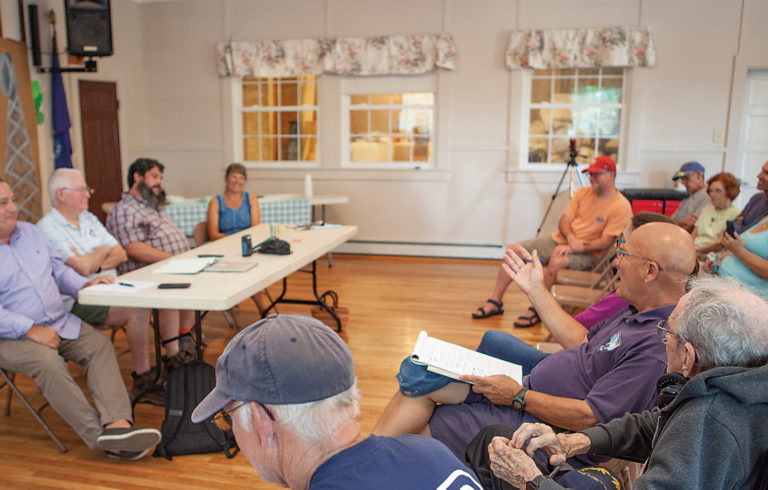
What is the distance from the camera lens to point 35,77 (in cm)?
609

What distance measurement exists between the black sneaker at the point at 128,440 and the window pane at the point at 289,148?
5.15 m

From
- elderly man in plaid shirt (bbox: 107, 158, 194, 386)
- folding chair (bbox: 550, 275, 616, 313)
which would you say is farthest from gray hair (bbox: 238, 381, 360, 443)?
folding chair (bbox: 550, 275, 616, 313)

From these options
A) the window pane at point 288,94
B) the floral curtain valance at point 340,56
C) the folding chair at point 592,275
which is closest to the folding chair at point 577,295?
the folding chair at point 592,275

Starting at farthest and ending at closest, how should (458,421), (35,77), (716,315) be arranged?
(35,77) → (458,421) → (716,315)

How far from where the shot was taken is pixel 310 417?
104 centimetres

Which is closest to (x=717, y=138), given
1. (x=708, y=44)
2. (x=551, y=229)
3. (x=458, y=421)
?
(x=708, y=44)

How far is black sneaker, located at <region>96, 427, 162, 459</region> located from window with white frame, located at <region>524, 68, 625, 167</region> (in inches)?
210

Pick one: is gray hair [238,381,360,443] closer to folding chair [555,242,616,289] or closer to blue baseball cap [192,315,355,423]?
blue baseball cap [192,315,355,423]

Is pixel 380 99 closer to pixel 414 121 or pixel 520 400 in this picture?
pixel 414 121

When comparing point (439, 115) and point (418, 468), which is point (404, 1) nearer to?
point (439, 115)

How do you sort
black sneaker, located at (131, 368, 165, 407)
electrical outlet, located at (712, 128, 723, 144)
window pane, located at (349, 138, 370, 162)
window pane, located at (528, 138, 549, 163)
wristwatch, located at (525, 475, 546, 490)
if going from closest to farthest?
wristwatch, located at (525, 475, 546, 490) → black sneaker, located at (131, 368, 165, 407) → electrical outlet, located at (712, 128, 723, 144) → window pane, located at (528, 138, 549, 163) → window pane, located at (349, 138, 370, 162)

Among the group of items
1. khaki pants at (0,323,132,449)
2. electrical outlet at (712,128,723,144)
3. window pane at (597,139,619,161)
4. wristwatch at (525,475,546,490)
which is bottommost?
khaki pants at (0,323,132,449)

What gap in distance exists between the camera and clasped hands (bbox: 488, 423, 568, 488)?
142 centimetres

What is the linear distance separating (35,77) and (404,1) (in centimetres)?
394
